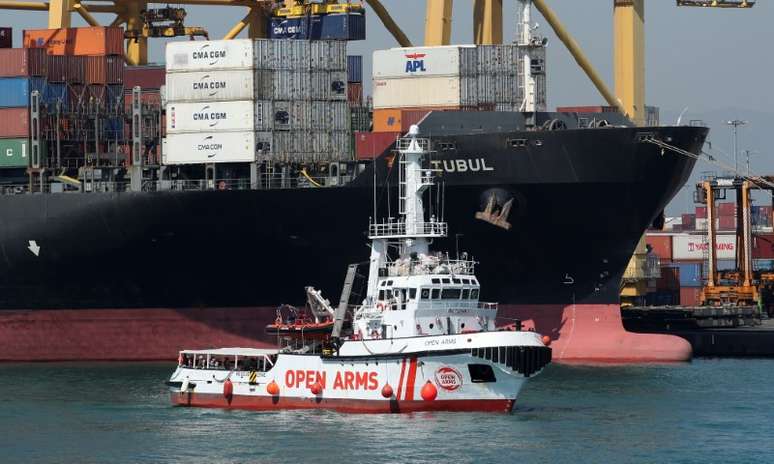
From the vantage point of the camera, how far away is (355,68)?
68688mm

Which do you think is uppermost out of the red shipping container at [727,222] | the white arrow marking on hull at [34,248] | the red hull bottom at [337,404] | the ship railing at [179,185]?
the ship railing at [179,185]

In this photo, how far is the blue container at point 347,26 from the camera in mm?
68438

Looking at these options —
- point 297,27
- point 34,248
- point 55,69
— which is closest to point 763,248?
point 297,27

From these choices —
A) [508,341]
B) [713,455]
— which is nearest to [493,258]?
[508,341]

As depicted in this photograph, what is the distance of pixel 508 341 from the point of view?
45375mm

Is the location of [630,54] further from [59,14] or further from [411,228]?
[411,228]

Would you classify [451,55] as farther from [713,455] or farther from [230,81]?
[713,455]

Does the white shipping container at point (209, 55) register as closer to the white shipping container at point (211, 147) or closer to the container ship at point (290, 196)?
the container ship at point (290, 196)

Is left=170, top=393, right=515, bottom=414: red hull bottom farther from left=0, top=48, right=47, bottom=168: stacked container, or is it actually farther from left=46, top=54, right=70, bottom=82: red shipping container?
left=46, top=54, right=70, bottom=82: red shipping container

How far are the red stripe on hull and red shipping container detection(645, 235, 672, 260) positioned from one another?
43293 millimetres

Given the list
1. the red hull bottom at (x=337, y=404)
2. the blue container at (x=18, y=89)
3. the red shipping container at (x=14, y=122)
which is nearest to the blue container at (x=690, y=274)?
the blue container at (x=18, y=89)

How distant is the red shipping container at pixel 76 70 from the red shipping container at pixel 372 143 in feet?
38.8

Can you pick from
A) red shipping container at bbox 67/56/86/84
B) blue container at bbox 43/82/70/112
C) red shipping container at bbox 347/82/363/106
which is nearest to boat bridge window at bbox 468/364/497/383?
red shipping container at bbox 347/82/363/106

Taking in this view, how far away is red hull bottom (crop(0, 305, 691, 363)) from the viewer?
60.8m
